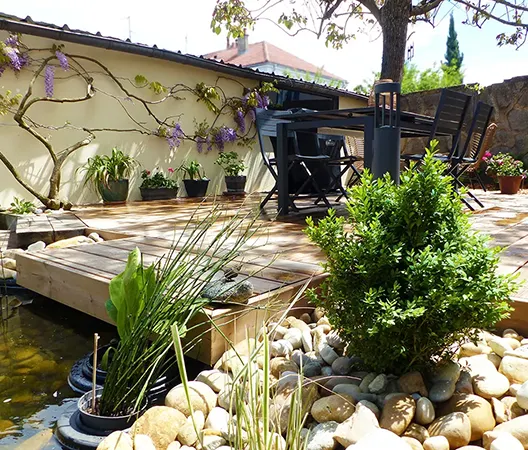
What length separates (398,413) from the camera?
4.16ft

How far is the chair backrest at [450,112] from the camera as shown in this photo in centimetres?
381

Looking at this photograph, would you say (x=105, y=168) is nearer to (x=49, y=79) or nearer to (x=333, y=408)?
(x=49, y=79)

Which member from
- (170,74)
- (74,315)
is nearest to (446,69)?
(170,74)

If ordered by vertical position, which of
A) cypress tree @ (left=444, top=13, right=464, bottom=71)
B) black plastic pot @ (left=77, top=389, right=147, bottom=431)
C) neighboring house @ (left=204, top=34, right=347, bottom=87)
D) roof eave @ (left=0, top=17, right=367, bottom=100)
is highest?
cypress tree @ (left=444, top=13, right=464, bottom=71)

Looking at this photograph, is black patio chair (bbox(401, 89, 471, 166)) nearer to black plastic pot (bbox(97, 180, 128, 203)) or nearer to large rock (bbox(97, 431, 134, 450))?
large rock (bbox(97, 431, 134, 450))

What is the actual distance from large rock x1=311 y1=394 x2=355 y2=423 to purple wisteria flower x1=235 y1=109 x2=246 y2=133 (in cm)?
731

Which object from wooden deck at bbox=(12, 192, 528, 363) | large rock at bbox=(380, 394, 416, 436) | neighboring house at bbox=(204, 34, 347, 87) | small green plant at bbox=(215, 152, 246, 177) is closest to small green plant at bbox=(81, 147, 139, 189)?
small green plant at bbox=(215, 152, 246, 177)

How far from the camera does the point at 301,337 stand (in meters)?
1.82

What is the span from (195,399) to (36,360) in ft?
3.01

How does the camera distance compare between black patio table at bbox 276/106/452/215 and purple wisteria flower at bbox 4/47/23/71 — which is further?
purple wisteria flower at bbox 4/47/23/71

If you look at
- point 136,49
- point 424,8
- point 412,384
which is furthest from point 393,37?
point 412,384

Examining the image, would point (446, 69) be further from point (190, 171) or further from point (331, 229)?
point (331, 229)

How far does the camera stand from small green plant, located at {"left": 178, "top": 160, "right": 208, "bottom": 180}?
24.5 feet

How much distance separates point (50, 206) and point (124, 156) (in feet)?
4.48
